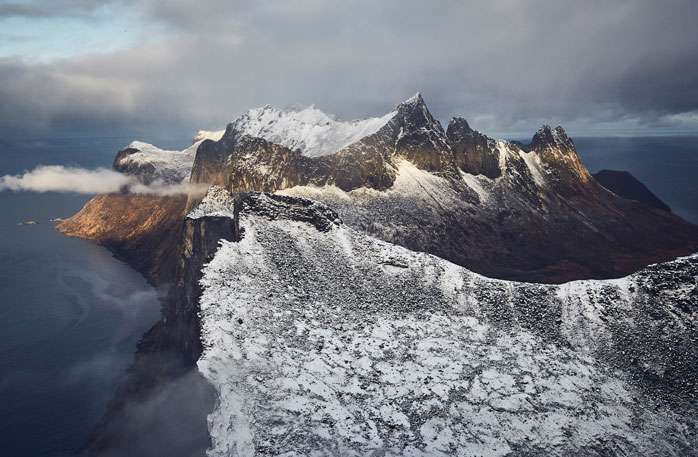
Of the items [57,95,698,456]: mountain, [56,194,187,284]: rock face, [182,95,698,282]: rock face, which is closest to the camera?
[57,95,698,456]: mountain

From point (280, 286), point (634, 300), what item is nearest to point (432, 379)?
point (280, 286)

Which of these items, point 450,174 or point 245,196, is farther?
point 450,174

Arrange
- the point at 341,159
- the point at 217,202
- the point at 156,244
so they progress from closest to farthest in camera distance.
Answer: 1. the point at 217,202
2. the point at 341,159
3. the point at 156,244

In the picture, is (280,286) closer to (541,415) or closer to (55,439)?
(541,415)

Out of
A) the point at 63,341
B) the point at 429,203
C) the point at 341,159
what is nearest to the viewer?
the point at 63,341

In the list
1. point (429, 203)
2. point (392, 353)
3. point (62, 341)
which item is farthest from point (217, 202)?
point (392, 353)

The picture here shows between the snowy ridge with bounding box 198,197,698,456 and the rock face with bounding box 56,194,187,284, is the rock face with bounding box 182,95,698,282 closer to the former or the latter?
the rock face with bounding box 56,194,187,284

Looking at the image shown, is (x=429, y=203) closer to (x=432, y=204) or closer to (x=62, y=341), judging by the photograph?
(x=432, y=204)

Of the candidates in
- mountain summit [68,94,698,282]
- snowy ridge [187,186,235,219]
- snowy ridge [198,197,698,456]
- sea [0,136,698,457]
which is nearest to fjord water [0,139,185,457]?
sea [0,136,698,457]

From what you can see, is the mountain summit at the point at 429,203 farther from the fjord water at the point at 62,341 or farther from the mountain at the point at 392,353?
the mountain at the point at 392,353
